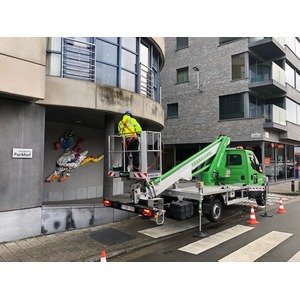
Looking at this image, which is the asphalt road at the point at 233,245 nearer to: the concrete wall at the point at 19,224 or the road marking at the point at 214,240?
the road marking at the point at 214,240

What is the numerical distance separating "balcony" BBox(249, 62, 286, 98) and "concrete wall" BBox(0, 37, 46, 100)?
603 inches

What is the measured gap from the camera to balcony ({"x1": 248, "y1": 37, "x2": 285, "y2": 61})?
1777 cm

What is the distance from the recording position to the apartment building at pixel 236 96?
1823 centimetres

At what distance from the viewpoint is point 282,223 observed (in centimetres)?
855

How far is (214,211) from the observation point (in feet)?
26.8

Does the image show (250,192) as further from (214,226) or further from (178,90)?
(178,90)

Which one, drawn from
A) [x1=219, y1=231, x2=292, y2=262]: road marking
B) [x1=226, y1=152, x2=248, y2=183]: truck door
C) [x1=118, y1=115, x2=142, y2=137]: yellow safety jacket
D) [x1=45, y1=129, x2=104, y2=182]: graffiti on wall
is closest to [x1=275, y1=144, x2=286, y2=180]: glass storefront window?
[x1=226, y1=152, x2=248, y2=183]: truck door

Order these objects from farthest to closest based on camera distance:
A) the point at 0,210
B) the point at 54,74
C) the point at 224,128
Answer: the point at 224,128 → the point at 54,74 → the point at 0,210

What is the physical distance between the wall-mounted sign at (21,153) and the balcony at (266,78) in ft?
51.9

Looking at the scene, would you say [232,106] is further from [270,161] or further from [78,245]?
[78,245]

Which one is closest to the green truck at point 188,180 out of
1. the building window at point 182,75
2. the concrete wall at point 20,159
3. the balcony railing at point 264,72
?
the concrete wall at point 20,159

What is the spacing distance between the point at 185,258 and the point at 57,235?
3.50m

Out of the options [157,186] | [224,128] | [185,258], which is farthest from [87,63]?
[224,128]

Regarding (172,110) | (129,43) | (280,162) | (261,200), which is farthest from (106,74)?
(280,162)
